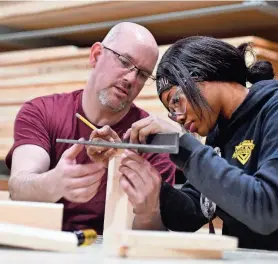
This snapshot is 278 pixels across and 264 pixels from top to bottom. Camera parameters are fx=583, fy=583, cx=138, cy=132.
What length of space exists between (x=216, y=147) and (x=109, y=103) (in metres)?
0.54

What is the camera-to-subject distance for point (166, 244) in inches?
35.2

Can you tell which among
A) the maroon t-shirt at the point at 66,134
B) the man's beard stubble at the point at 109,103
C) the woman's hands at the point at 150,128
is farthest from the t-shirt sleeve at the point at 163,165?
the woman's hands at the point at 150,128

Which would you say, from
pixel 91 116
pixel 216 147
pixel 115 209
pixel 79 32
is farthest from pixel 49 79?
pixel 115 209

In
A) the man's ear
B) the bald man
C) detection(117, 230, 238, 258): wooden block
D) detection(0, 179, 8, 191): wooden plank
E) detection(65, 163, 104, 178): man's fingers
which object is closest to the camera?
detection(117, 230, 238, 258): wooden block

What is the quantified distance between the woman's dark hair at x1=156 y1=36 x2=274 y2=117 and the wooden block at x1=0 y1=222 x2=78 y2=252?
581mm

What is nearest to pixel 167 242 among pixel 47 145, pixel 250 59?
pixel 47 145

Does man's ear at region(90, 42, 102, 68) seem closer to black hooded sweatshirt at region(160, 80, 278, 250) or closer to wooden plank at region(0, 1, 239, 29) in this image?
wooden plank at region(0, 1, 239, 29)

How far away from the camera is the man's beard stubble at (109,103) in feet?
6.36

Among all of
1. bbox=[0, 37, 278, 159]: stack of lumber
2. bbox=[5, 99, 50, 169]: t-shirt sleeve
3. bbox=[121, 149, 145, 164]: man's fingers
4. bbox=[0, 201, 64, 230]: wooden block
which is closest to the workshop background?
bbox=[0, 37, 278, 159]: stack of lumber

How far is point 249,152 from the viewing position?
1348 mm

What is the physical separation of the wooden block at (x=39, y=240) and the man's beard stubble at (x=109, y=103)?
109 centimetres

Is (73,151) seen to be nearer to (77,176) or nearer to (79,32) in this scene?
(77,176)

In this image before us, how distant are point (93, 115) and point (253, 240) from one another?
0.81 meters

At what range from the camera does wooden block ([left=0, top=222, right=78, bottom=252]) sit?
86cm
